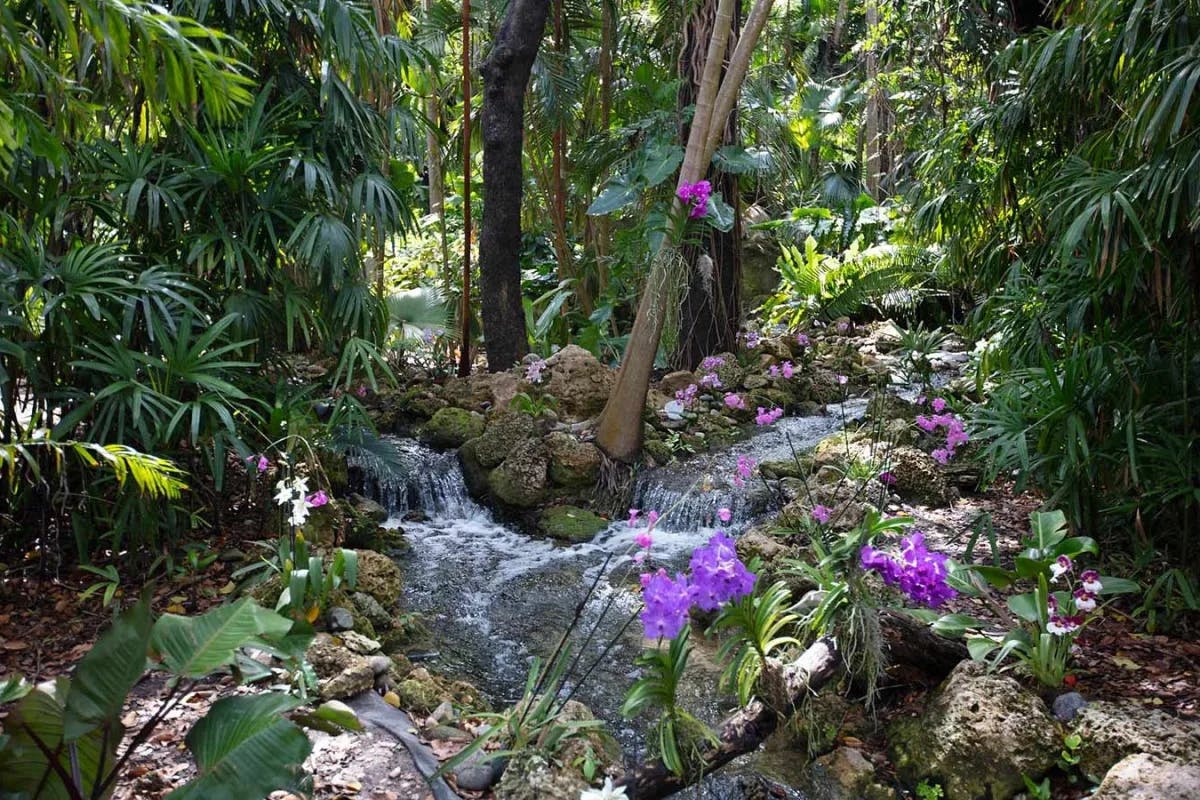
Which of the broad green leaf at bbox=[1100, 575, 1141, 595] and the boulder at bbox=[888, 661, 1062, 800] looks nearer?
the boulder at bbox=[888, 661, 1062, 800]

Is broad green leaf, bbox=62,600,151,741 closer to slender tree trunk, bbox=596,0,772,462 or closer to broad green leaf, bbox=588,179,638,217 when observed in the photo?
slender tree trunk, bbox=596,0,772,462

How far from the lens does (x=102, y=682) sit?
5.50 feet

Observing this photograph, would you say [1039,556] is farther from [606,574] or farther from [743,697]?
[606,574]

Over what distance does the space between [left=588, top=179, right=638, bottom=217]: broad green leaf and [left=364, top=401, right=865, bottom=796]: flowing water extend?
6.33ft

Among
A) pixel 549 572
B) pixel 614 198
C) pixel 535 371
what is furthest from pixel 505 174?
pixel 549 572

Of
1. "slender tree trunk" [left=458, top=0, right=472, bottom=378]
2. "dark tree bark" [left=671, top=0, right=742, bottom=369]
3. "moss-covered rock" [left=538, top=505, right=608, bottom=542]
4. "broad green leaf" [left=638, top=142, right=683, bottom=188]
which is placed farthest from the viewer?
"slender tree trunk" [left=458, top=0, right=472, bottom=378]

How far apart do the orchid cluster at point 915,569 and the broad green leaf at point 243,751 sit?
1.78 m

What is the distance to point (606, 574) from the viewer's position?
5.07m

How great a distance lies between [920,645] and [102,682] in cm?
255

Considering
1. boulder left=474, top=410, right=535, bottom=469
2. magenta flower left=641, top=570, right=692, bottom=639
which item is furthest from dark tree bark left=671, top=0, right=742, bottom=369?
magenta flower left=641, top=570, right=692, bottom=639

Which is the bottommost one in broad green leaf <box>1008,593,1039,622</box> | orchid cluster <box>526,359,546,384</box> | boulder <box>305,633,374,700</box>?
boulder <box>305,633,374,700</box>

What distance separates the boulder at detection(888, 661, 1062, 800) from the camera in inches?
110

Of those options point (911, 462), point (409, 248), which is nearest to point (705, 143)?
point (911, 462)

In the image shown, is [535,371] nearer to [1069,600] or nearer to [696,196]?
[696,196]
